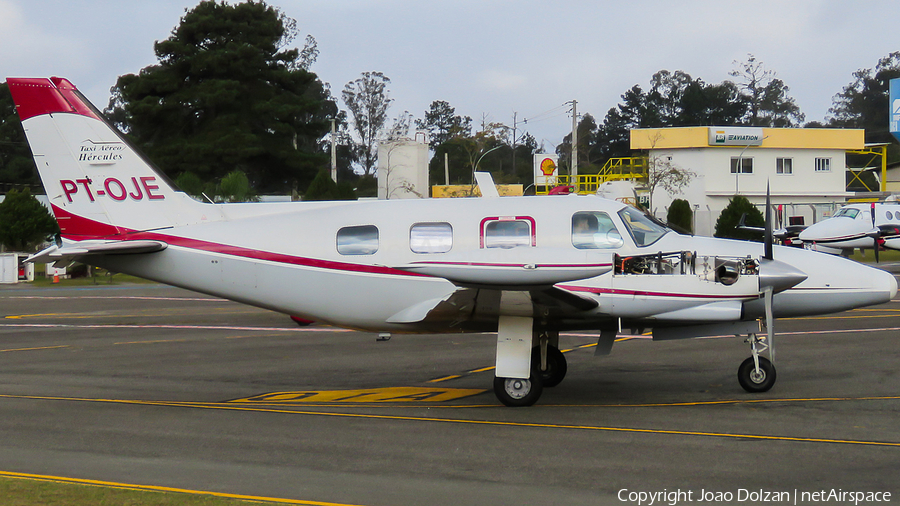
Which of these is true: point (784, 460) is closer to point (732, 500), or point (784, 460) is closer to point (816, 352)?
point (732, 500)

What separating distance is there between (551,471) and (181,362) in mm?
9867

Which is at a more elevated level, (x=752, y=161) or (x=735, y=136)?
(x=735, y=136)

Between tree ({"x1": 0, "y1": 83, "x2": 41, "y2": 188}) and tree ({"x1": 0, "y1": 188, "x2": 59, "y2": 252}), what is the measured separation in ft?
135

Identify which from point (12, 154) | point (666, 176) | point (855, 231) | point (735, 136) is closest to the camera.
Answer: point (855, 231)

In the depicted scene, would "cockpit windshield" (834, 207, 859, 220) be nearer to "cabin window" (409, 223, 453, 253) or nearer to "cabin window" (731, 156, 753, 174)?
"cabin window" (731, 156, 753, 174)

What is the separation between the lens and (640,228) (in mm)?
11117

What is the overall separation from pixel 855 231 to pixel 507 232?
87.6 ft

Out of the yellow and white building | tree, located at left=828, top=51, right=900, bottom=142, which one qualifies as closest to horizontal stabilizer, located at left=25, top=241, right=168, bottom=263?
the yellow and white building

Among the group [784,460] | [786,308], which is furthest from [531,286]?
[786,308]

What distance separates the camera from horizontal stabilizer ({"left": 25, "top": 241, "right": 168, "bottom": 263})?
1135cm

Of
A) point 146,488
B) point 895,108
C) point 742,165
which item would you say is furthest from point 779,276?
point 895,108

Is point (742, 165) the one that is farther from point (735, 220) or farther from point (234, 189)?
point (234, 189)

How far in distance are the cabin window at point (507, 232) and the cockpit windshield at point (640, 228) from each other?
127 cm

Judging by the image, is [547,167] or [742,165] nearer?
[547,167]
